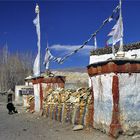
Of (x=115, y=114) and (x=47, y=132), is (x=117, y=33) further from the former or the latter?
(x=47, y=132)

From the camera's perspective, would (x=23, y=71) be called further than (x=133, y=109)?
Yes

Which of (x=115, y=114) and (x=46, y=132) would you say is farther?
(x=46, y=132)

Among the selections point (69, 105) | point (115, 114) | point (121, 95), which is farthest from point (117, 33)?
point (69, 105)

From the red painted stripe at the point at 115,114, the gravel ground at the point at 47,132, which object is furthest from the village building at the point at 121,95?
the gravel ground at the point at 47,132

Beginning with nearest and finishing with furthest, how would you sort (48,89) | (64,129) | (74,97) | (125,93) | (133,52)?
1. (125,93)
2. (64,129)
3. (74,97)
4. (48,89)
5. (133,52)

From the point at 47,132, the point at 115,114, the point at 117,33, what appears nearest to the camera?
the point at 115,114

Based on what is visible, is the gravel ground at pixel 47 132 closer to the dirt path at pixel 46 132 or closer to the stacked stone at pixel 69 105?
the dirt path at pixel 46 132

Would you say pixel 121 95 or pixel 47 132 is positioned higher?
pixel 121 95

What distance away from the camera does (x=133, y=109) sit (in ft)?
38.0

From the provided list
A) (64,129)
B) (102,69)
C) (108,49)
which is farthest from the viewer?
(108,49)

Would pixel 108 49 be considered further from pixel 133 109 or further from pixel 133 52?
pixel 133 109

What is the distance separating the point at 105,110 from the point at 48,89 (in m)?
8.09

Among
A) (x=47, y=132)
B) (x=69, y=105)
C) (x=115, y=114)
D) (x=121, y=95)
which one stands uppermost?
(x=121, y=95)

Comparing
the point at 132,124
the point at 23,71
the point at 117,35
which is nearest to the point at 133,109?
the point at 132,124
